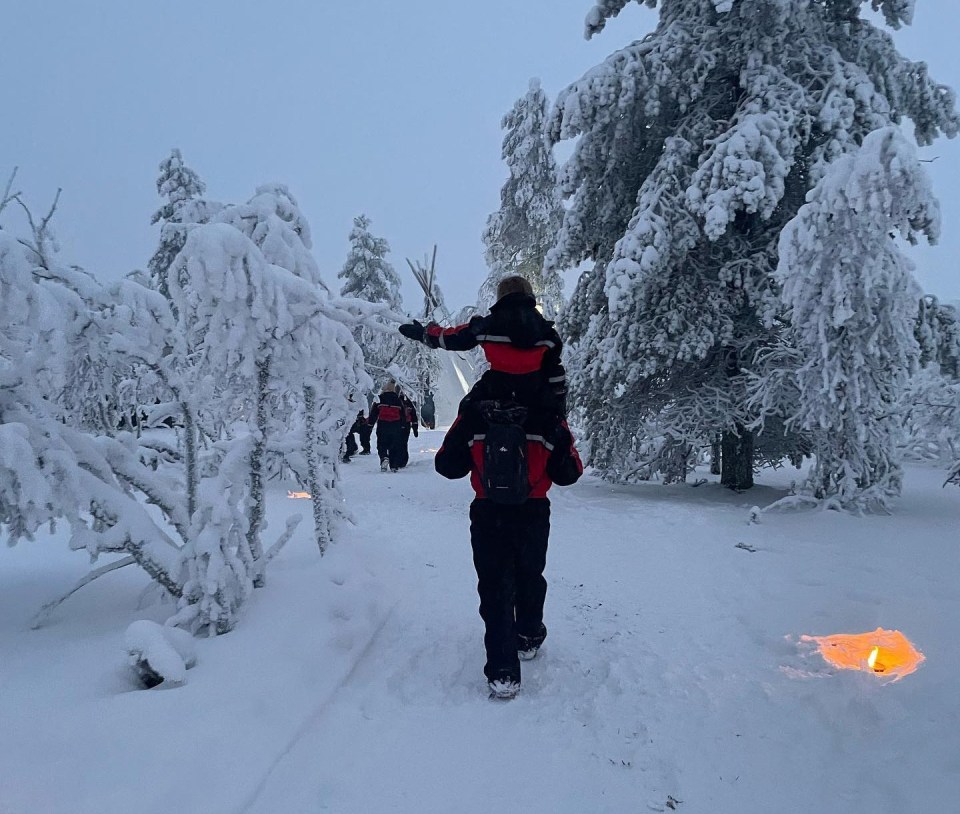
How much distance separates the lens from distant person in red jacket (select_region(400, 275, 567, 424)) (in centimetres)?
342

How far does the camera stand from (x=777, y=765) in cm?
259

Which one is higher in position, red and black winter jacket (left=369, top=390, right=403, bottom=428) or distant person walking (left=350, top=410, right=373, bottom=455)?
red and black winter jacket (left=369, top=390, right=403, bottom=428)

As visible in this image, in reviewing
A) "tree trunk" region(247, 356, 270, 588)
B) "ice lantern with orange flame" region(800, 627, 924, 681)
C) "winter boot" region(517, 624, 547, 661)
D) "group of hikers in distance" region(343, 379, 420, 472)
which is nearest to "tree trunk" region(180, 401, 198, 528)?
"tree trunk" region(247, 356, 270, 588)

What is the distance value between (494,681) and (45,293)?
2.95 meters

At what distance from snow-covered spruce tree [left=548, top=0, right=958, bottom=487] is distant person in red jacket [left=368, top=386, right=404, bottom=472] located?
18.6ft

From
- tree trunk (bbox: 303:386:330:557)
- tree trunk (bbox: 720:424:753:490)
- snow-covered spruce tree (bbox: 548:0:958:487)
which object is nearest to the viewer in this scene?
tree trunk (bbox: 303:386:330:557)

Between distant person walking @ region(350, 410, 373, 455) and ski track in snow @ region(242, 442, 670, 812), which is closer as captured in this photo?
ski track in snow @ region(242, 442, 670, 812)

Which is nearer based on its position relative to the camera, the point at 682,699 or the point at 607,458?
the point at 682,699

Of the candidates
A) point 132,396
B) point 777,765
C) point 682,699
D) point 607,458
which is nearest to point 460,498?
point 607,458

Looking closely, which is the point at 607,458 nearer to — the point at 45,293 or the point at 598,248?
the point at 598,248

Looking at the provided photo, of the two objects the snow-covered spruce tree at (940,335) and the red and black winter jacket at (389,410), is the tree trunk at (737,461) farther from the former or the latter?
the red and black winter jacket at (389,410)

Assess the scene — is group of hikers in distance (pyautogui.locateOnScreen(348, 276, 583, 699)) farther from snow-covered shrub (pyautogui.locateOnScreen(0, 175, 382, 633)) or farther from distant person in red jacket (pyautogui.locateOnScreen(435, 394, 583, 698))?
snow-covered shrub (pyautogui.locateOnScreen(0, 175, 382, 633))

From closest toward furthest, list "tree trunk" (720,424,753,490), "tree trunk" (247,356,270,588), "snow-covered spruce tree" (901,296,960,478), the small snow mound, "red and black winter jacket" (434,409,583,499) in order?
the small snow mound → "red and black winter jacket" (434,409,583,499) → "tree trunk" (247,356,270,588) → "snow-covered spruce tree" (901,296,960,478) → "tree trunk" (720,424,753,490)

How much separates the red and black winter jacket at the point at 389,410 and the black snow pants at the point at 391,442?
0.03 meters
